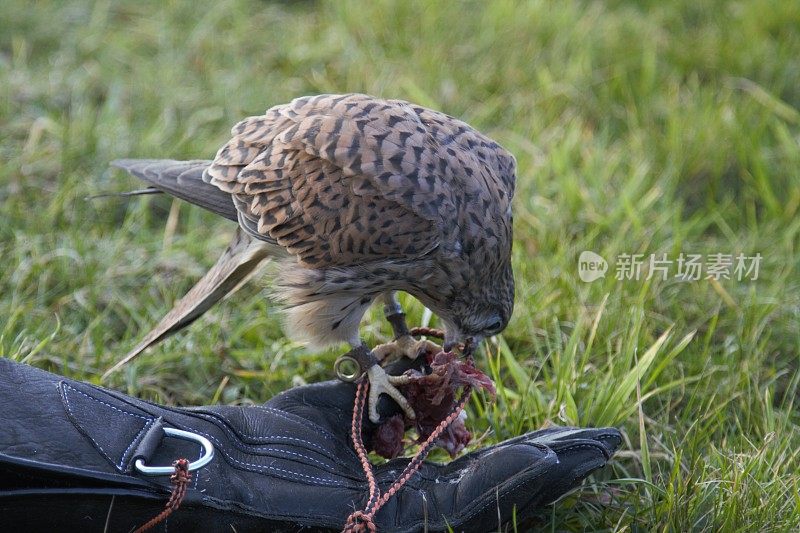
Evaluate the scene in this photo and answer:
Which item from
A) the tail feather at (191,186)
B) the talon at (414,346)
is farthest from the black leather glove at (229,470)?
the tail feather at (191,186)

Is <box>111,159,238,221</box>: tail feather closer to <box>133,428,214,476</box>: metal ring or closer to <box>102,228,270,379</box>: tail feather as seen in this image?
<box>102,228,270,379</box>: tail feather

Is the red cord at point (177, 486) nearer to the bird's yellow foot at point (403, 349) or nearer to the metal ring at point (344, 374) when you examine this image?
the metal ring at point (344, 374)

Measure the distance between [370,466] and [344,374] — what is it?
22.0 inches

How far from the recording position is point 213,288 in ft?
9.37

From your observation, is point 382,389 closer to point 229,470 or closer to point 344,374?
point 344,374

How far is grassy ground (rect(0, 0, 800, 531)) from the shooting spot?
271cm

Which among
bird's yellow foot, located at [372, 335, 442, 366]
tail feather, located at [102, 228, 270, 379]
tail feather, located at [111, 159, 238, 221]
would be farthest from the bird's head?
tail feather, located at [111, 159, 238, 221]

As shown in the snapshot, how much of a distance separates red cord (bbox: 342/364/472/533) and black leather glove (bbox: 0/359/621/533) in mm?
33

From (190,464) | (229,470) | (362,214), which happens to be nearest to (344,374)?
(362,214)

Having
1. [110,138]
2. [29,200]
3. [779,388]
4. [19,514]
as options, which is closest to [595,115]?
[779,388]

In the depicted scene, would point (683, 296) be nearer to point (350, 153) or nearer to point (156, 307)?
point (350, 153)

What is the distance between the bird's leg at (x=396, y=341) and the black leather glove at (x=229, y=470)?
48 centimetres

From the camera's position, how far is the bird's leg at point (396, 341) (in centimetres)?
292

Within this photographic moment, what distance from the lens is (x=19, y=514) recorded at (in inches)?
79.0
